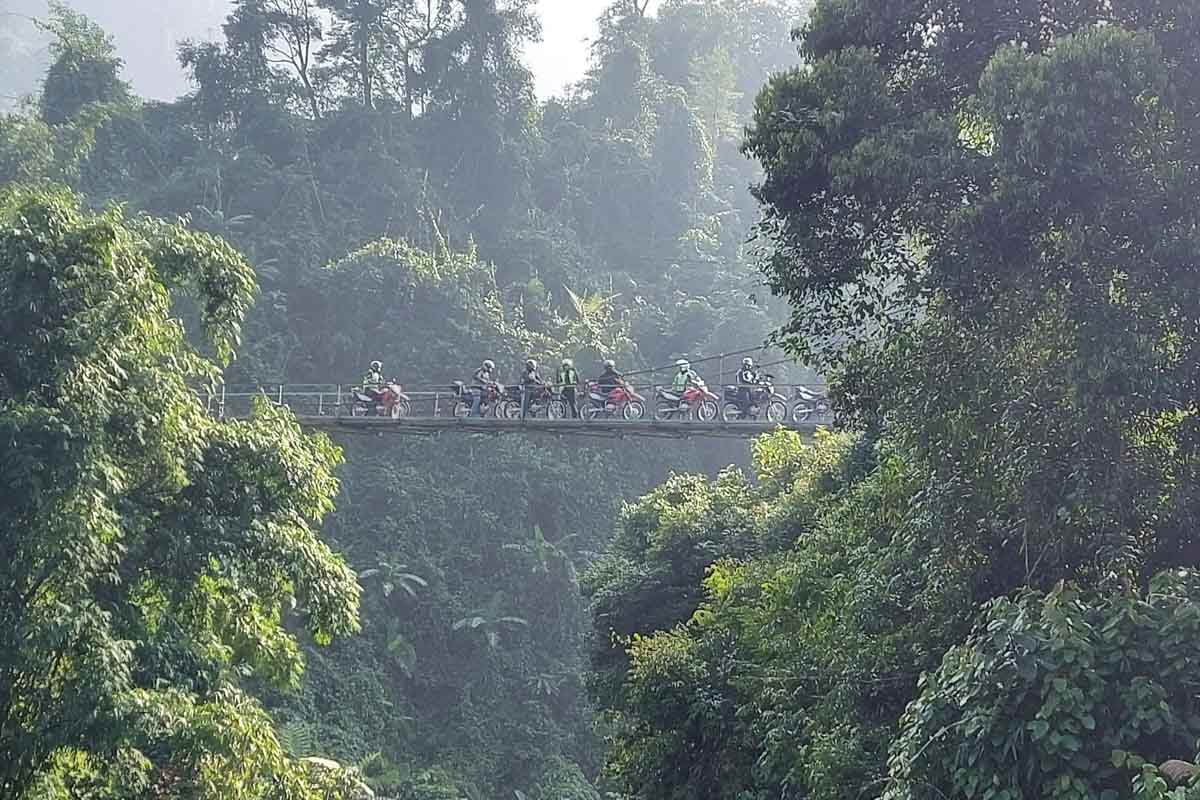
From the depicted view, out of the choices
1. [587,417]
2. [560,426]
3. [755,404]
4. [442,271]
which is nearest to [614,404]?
[587,417]

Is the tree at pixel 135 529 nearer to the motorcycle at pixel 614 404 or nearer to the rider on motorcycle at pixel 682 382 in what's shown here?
Answer: the motorcycle at pixel 614 404

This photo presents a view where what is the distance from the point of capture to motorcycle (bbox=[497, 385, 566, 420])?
1310 centimetres

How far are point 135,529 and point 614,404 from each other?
7822 mm

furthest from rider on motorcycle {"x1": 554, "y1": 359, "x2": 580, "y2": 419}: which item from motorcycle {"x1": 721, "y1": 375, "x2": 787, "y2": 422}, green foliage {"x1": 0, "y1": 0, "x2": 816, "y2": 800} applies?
green foliage {"x1": 0, "y1": 0, "x2": 816, "y2": 800}

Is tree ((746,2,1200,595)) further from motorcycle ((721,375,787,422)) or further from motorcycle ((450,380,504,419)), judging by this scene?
motorcycle ((450,380,504,419))

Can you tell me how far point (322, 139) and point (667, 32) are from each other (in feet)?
33.5

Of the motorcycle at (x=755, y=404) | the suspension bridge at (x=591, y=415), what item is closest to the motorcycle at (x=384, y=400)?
the suspension bridge at (x=591, y=415)

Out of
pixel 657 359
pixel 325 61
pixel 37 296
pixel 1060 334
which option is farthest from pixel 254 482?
pixel 325 61

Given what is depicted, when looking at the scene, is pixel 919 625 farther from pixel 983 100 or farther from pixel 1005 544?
pixel 983 100

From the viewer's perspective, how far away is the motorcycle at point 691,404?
1270cm

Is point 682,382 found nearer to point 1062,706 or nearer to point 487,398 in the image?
point 487,398

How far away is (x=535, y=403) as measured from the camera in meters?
13.3

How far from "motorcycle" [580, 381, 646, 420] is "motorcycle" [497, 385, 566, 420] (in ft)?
1.04

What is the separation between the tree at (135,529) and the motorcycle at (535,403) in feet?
22.3
